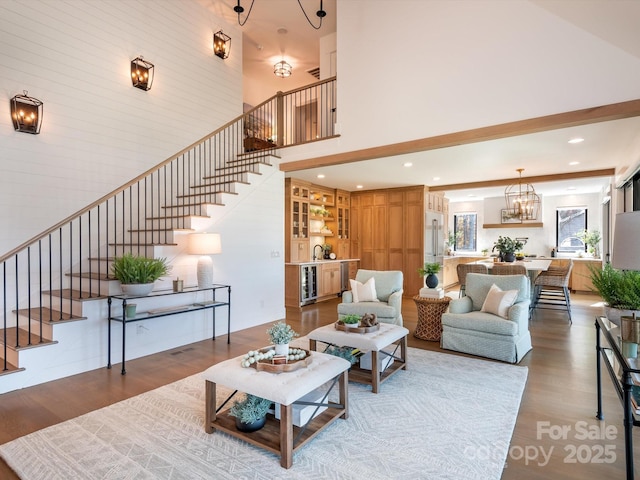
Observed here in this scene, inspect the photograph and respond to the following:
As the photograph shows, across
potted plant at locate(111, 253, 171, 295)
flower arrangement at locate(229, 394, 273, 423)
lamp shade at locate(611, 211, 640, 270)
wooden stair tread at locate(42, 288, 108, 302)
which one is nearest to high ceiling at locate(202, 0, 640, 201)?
lamp shade at locate(611, 211, 640, 270)

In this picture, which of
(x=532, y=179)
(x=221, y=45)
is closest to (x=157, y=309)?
(x=221, y=45)

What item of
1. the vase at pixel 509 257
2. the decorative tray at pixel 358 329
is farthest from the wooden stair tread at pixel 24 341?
the vase at pixel 509 257

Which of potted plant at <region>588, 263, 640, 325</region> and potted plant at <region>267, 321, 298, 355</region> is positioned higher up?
potted plant at <region>588, 263, 640, 325</region>

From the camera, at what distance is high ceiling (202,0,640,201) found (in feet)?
11.6

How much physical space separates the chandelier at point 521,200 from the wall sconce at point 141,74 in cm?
683

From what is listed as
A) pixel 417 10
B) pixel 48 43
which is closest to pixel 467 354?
pixel 417 10

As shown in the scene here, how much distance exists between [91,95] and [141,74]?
0.89 m

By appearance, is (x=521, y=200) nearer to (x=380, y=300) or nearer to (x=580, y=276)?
(x=580, y=276)

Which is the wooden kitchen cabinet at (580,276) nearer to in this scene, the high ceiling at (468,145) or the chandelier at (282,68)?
the high ceiling at (468,145)

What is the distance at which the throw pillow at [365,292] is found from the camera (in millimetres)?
5156

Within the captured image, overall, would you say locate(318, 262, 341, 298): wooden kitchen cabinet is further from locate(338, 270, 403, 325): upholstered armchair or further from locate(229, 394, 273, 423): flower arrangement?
locate(229, 394, 273, 423): flower arrangement

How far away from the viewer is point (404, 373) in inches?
141

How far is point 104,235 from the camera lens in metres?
5.08

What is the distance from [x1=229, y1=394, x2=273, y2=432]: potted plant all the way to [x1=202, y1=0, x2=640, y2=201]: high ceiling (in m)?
4.35
